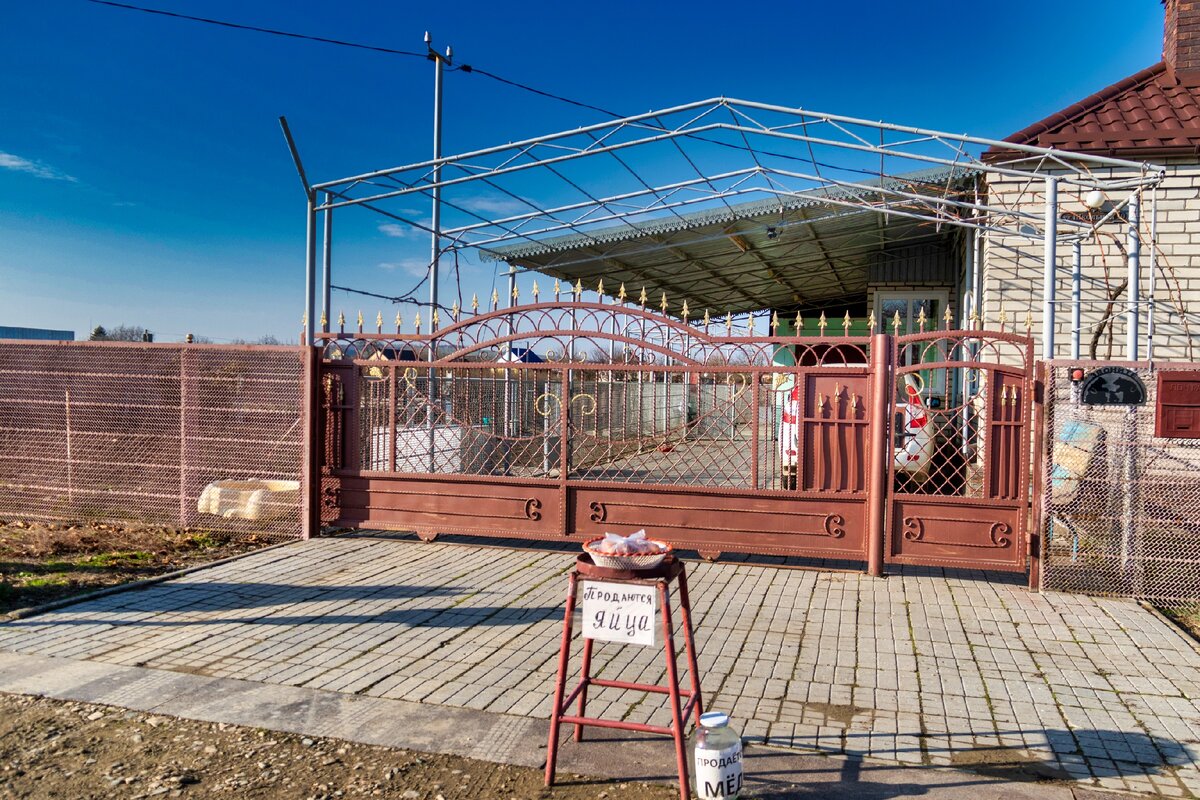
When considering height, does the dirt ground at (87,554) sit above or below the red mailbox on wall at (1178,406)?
below

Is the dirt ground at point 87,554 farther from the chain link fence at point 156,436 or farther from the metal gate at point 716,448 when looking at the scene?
the metal gate at point 716,448

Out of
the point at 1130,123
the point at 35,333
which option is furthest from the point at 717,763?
the point at 35,333

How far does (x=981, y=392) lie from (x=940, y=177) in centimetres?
779

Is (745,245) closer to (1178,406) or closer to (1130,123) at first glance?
(1130,123)

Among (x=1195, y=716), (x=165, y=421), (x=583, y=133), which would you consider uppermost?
(x=583, y=133)

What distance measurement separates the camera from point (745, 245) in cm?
1770

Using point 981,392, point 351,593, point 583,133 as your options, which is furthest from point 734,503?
point 583,133

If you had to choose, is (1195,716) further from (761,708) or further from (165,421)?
(165,421)

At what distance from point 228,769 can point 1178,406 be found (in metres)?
6.76

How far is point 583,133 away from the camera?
949 centimetres

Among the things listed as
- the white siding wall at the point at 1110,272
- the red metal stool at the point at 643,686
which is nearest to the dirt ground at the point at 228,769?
the red metal stool at the point at 643,686

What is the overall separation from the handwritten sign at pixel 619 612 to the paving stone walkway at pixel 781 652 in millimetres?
930

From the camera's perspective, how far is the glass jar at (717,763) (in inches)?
127

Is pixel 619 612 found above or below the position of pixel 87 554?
above
